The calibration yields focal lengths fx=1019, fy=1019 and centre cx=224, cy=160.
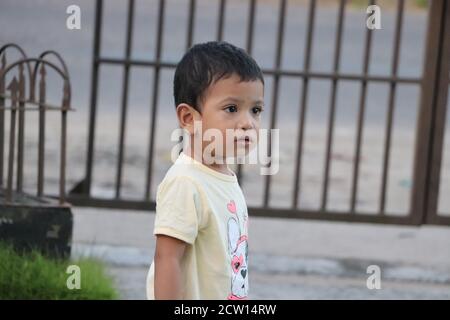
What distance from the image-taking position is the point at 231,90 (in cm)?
255

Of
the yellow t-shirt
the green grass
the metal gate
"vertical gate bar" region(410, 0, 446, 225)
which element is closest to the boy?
the yellow t-shirt

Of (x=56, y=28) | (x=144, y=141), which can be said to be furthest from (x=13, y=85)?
(x=56, y=28)

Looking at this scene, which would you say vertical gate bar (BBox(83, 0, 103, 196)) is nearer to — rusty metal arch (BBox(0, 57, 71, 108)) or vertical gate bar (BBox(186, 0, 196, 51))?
vertical gate bar (BBox(186, 0, 196, 51))

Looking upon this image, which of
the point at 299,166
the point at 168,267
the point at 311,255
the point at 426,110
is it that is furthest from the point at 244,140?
the point at 311,255

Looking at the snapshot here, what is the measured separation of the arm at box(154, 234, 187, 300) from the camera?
8.00 feet

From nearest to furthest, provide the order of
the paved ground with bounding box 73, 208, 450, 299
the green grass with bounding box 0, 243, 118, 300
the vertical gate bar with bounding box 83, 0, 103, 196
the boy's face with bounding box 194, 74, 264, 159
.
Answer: the boy's face with bounding box 194, 74, 264, 159 < the green grass with bounding box 0, 243, 118, 300 < the paved ground with bounding box 73, 208, 450, 299 < the vertical gate bar with bounding box 83, 0, 103, 196

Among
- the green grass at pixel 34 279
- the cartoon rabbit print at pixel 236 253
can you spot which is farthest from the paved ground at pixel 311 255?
the cartoon rabbit print at pixel 236 253

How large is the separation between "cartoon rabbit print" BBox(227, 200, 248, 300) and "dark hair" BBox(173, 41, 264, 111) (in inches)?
11.7

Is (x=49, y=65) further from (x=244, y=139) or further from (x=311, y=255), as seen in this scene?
(x=311, y=255)

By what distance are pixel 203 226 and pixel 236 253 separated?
13 cm

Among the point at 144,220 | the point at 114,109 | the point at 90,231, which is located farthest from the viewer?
the point at 114,109

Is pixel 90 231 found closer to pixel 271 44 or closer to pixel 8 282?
pixel 8 282

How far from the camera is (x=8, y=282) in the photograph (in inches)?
154
